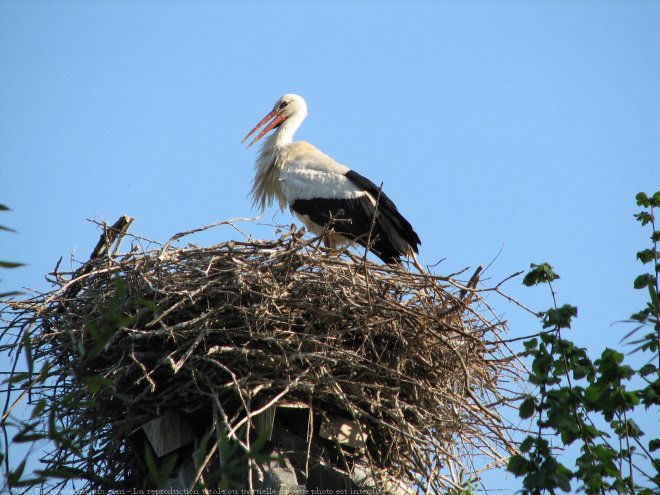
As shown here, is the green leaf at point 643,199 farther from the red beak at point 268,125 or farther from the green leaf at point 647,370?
the red beak at point 268,125

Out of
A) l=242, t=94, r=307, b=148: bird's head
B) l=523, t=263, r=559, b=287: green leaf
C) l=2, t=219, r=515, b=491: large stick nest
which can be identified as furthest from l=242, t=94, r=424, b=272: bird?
l=523, t=263, r=559, b=287: green leaf

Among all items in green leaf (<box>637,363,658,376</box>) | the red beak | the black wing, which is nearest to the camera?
green leaf (<box>637,363,658,376</box>)

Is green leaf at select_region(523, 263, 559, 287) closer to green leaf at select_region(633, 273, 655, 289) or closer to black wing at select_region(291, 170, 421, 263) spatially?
green leaf at select_region(633, 273, 655, 289)

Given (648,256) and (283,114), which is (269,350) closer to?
(648,256)

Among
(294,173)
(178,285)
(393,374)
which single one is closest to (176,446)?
(178,285)

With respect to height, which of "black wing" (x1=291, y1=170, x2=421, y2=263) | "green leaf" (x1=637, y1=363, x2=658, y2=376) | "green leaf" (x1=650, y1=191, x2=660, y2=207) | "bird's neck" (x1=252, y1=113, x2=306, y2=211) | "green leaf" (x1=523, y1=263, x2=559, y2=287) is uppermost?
"bird's neck" (x1=252, y1=113, x2=306, y2=211)

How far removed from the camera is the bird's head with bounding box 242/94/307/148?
27.9 feet

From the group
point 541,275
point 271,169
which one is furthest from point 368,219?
point 541,275

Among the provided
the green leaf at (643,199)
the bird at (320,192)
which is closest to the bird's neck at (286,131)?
the bird at (320,192)

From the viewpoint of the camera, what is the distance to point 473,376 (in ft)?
17.7

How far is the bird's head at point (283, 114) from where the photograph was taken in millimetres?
8516

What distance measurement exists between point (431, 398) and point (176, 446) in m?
1.35

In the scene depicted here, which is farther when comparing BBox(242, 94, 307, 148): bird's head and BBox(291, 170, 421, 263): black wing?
BBox(242, 94, 307, 148): bird's head

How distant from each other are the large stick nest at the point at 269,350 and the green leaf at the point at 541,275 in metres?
0.57
